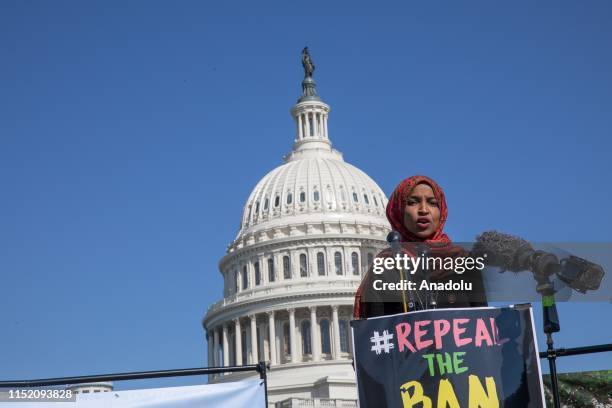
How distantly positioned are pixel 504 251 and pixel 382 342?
902 mm

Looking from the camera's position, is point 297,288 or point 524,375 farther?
point 297,288

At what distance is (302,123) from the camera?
99.8 meters

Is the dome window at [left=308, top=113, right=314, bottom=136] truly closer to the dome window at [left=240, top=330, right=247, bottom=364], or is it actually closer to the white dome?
the white dome

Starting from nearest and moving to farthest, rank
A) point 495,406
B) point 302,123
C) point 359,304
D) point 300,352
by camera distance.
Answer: point 495,406 → point 359,304 → point 300,352 → point 302,123

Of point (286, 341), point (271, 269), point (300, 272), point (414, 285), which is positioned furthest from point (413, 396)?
point (271, 269)

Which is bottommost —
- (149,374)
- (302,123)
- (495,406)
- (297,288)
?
(495,406)

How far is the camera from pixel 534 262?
6.17m

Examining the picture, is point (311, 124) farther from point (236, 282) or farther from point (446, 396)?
point (446, 396)

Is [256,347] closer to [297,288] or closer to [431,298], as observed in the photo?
[297,288]

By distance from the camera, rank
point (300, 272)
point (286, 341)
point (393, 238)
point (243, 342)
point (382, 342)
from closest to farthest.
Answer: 1. point (382, 342)
2. point (393, 238)
3. point (286, 341)
4. point (300, 272)
5. point (243, 342)

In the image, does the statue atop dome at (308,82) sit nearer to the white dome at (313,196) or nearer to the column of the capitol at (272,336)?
the white dome at (313,196)

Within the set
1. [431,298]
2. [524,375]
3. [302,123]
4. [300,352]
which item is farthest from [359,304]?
[302,123]

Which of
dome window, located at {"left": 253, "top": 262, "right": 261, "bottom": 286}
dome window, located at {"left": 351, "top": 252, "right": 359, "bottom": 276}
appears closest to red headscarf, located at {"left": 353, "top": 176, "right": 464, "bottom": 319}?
dome window, located at {"left": 351, "top": 252, "right": 359, "bottom": 276}

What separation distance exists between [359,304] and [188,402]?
136 cm
